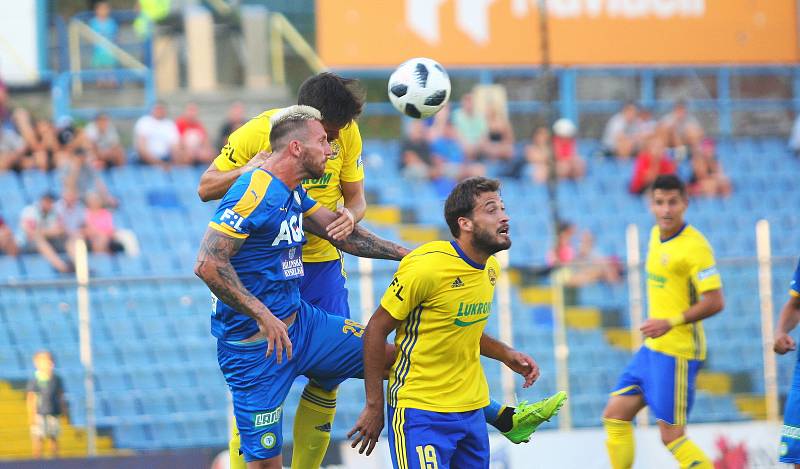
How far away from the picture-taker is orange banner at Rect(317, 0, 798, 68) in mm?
16391

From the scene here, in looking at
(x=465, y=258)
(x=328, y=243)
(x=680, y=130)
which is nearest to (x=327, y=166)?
(x=328, y=243)

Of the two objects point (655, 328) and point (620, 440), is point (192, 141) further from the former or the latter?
point (655, 328)

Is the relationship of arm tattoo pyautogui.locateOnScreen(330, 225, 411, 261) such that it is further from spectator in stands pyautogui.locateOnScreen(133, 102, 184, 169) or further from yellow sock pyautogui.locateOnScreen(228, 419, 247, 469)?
spectator in stands pyautogui.locateOnScreen(133, 102, 184, 169)

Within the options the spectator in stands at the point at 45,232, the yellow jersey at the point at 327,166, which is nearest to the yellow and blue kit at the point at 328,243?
the yellow jersey at the point at 327,166

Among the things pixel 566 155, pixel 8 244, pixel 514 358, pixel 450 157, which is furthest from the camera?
pixel 566 155

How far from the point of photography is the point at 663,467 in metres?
9.81

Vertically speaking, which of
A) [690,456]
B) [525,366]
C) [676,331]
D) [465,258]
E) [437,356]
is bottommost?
[690,456]

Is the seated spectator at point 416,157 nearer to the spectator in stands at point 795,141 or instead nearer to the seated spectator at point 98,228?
the seated spectator at point 98,228

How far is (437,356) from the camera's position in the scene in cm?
618

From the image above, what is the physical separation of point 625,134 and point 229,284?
11.7m

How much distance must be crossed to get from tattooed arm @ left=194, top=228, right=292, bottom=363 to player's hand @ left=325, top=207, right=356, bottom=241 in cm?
57

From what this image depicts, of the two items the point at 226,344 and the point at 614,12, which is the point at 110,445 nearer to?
the point at 226,344

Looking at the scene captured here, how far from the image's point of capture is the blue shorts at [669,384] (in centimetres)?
841

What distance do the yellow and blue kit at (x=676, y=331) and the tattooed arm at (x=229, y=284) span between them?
3446 mm
